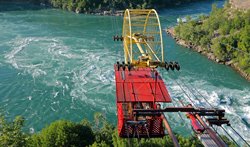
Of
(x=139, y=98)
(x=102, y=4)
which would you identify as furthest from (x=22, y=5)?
(x=139, y=98)

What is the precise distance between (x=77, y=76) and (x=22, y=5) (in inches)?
1488

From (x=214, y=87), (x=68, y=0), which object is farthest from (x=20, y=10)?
(x=214, y=87)

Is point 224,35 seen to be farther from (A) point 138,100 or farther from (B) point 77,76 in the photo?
(A) point 138,100

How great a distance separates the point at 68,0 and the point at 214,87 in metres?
39.7

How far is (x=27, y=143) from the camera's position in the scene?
67.3ft

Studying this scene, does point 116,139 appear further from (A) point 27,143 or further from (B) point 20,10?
(B) point 20,10

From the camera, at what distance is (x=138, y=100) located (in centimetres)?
1068

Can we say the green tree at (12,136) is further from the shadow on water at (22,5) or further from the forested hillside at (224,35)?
the shadow on water at (22,5)

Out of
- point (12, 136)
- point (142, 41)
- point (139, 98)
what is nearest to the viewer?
point (139, 98)

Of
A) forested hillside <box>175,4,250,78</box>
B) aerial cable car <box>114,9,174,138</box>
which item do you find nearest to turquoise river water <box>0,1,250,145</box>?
forested hillside <box>175,4,250,78</box>

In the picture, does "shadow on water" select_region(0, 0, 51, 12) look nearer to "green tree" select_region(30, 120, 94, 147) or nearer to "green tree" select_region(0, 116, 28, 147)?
"green tree" select_region(0, 116, 28, 147)

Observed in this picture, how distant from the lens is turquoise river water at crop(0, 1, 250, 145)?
28.1m

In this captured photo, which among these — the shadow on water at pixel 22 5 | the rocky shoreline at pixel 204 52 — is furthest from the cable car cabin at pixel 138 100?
the shadow on water at pixel 22 5

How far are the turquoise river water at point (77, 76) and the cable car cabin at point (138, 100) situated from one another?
8222mm
